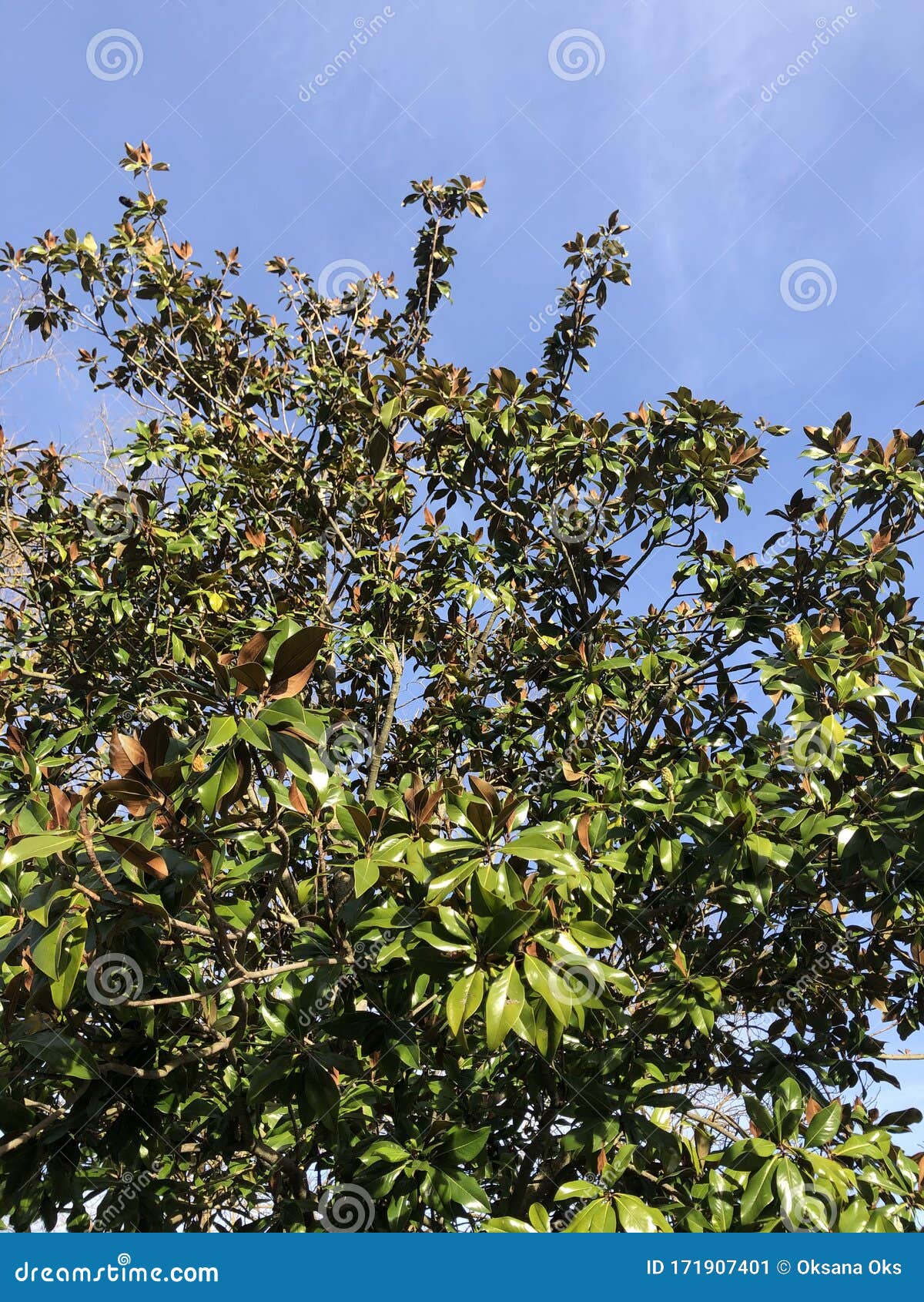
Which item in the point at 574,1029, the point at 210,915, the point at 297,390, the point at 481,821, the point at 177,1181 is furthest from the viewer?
the point at 297,390

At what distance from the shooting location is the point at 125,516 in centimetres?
365

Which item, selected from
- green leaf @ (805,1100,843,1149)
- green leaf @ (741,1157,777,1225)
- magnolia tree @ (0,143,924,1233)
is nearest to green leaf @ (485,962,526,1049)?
magnolia tree @ (0,143,924,1233)

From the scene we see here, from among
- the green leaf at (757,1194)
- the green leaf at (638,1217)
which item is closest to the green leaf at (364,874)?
the green leaf at (638,1217)

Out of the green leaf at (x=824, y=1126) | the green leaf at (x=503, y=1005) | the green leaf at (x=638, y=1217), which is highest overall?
the green leaf at (x=503, y=1005)

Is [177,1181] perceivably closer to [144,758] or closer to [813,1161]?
[144,758]

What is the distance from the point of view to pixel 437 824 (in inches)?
113

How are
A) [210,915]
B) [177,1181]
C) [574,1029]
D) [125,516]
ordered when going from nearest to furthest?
[210,915], [574,1029], [177,1181], [125,516]

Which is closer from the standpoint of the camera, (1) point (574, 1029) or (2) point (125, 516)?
(1) point (574, 1029)

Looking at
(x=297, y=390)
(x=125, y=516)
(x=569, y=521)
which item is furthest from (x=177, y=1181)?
(x=297, y=390)

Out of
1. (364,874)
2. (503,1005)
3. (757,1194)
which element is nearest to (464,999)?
(503,1005)

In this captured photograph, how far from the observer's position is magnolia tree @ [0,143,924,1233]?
1930 mm

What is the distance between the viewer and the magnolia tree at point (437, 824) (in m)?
1.93

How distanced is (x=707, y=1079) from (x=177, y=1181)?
1.77 metres

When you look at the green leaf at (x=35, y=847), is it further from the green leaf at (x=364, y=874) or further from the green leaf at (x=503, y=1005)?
the green leaf at (x=503, y=1005)
